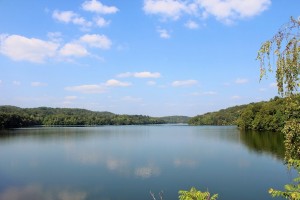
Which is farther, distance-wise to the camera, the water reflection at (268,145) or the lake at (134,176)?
the water reflection at (268,145)

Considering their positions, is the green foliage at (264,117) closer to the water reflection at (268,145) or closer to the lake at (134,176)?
the water reflection at (268,145)

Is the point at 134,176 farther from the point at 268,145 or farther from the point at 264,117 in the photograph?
the point at 264,117

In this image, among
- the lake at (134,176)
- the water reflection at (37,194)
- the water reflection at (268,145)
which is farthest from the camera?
the water reflection at (268,145)

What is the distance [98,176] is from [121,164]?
6.18 meters

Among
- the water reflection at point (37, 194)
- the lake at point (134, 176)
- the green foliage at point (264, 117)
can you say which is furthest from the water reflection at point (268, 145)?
the green foliage at point (264, 117)

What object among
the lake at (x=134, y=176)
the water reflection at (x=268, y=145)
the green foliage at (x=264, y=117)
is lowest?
the lake at (x=134, y=176)

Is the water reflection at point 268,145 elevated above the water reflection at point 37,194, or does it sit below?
above

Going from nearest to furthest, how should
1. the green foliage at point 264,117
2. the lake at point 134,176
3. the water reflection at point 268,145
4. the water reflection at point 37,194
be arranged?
1. the water reflection at point 37,194
2. the lake at point 134,176
3. the water reflection at point 268,145
4. the green foliage at point 264,117

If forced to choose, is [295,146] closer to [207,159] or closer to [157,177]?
[157,177]

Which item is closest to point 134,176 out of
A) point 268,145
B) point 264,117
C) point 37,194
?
point 37,194

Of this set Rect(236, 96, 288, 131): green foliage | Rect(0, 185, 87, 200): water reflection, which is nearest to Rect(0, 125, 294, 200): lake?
Rect(0, 185, 87, 200): water reflection

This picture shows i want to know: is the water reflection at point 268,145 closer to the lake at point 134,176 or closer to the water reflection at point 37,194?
the lake at point 134,176

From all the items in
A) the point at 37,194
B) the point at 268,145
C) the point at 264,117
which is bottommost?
the point at 37,194

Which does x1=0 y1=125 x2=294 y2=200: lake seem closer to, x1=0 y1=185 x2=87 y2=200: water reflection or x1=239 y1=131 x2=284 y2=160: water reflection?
x1=0 y1=185 x2=87 y2=200: water reflection
